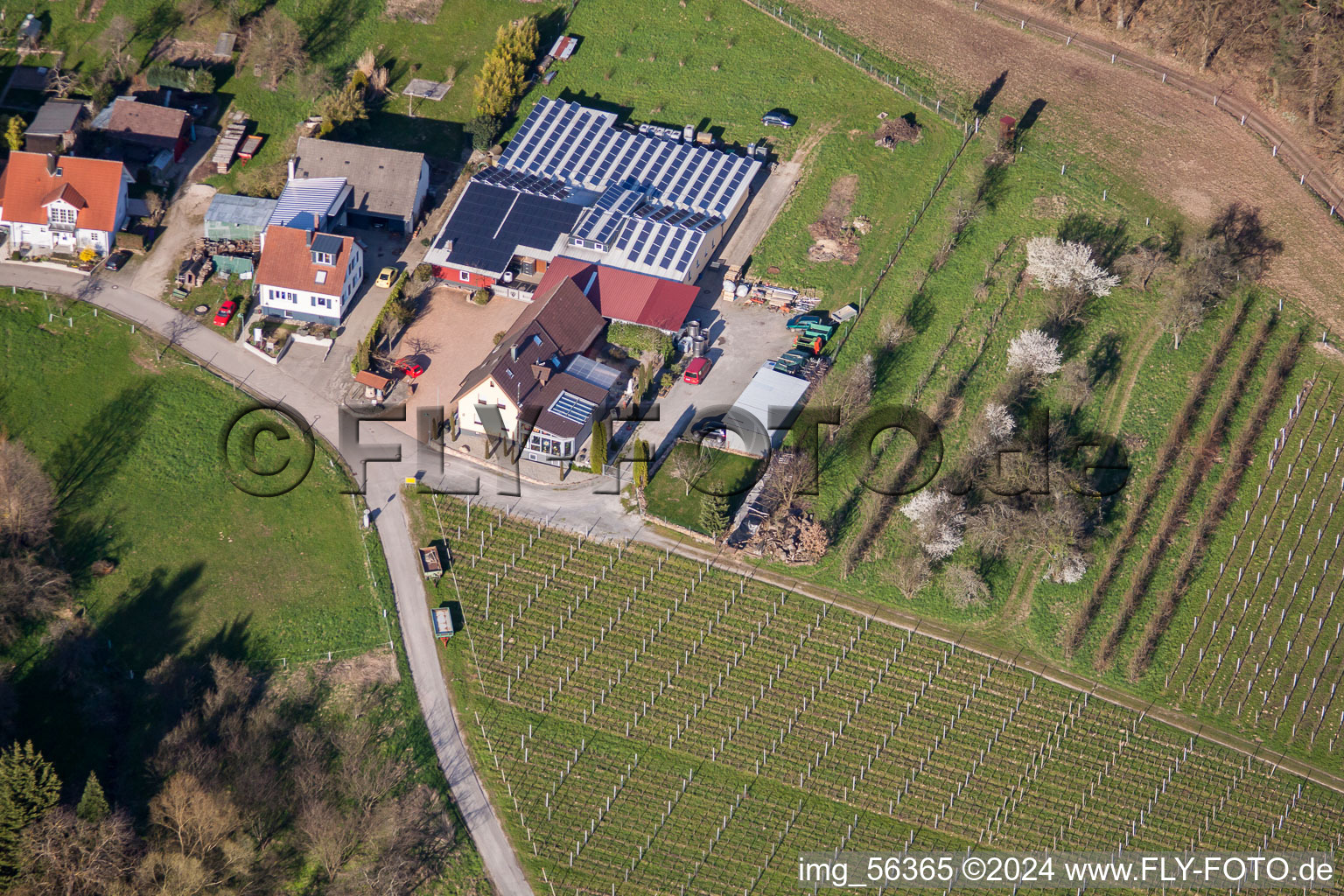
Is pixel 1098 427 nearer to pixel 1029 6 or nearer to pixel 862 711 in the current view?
pixel 862 711

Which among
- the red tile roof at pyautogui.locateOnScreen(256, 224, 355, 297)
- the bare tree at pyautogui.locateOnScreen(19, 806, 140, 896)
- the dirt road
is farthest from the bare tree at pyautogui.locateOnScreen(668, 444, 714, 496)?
the dirt road

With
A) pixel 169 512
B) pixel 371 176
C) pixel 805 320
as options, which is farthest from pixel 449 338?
pixel 805 320

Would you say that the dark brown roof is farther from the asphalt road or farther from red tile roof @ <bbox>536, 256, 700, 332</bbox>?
the asphalt road

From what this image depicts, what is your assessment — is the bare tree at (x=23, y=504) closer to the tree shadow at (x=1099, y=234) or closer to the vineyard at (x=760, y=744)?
the vineyard at (x=760, y=744)

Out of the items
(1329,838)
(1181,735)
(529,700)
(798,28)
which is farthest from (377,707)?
(798,28)

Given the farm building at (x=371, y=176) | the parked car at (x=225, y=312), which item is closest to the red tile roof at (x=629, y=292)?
the farm building at (x=371, y=176)

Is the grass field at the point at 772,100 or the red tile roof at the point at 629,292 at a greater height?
the grass field at the point at 772,100
